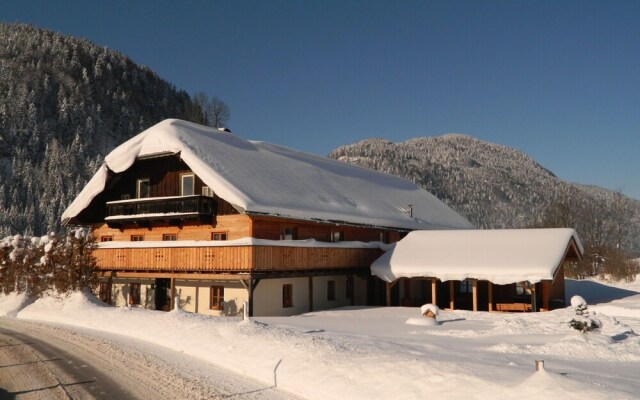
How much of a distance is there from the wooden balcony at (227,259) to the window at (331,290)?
55.6 inches

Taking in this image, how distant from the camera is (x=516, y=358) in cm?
1339

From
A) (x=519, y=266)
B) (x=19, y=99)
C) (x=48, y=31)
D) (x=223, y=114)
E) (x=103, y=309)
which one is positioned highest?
(x=48, y=31)

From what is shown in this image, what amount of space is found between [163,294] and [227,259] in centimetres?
747

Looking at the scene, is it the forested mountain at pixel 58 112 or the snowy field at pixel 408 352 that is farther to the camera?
the forested mountain at pixel 58 112

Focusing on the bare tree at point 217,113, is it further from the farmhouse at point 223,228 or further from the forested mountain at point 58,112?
the farmhouse at point 223,228

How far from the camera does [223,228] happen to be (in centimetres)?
2759

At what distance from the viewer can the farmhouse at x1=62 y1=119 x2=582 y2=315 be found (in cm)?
2614

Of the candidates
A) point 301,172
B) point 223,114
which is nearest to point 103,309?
point 301,172

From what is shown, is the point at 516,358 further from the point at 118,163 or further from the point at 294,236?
the point at 118,163

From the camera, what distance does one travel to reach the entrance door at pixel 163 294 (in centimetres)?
3007

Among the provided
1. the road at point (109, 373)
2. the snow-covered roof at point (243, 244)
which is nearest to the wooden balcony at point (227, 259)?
the snow-covered roof at point (243, 244)

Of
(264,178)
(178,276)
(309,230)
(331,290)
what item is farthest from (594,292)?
(178,276)

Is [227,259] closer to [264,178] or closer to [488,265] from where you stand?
[264,178]

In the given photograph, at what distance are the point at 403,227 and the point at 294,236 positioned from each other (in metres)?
10.9
